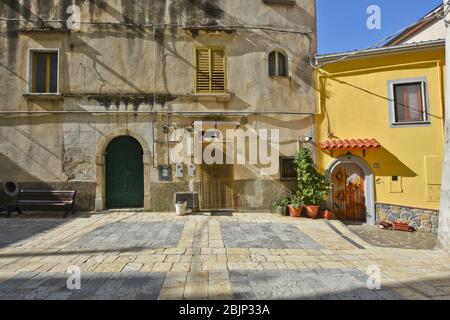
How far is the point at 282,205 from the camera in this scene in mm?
9648

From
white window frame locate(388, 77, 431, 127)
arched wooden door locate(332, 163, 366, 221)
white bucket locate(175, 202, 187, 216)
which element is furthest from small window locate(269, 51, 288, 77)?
white bucket locate(175, 202, 187, 216)

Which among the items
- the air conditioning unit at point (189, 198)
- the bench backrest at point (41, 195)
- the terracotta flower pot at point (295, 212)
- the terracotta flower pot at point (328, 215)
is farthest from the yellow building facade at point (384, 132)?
the bench backrest at point (41, 195)

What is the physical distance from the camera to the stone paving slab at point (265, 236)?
6195 mm

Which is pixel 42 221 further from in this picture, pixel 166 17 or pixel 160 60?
pixel 166 17

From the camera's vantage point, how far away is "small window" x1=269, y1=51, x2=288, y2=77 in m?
10.4

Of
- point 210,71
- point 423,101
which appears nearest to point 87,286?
point 210,71

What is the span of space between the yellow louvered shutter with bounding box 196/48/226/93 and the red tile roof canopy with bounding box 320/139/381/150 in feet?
14.1

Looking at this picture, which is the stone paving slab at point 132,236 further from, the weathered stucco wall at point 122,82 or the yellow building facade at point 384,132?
the yellow building facade at point 384,132

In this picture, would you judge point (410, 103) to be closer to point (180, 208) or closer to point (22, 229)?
point (180, 208)

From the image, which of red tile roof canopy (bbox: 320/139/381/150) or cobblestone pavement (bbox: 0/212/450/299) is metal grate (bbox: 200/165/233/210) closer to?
cobblestone pavement (bbox: 0/212/450/299)

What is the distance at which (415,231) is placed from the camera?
8930 mm

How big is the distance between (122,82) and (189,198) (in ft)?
16.0
